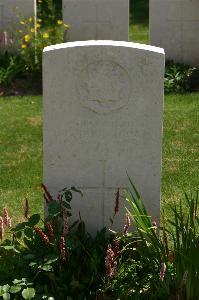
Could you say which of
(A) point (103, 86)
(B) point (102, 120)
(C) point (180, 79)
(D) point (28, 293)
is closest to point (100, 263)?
(D) point (28, 293)

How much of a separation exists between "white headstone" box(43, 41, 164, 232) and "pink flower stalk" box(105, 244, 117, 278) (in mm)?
673

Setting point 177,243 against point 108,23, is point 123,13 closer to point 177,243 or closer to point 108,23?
point 108,23

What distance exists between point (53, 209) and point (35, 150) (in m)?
2.96

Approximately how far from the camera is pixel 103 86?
427 centimetres

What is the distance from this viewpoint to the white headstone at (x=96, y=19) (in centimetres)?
968

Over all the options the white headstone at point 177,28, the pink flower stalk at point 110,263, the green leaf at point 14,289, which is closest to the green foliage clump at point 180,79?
the white headstone at point 177,28

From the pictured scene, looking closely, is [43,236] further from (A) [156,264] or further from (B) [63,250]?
(A) [156,264]

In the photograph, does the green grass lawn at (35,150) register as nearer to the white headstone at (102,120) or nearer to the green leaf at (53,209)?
the white headstone at (102,120)

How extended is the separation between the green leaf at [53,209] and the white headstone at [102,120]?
11.1 inches

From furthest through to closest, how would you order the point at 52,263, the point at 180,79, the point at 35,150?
the point at 180,79, the point at 35,150, the point at 52,263

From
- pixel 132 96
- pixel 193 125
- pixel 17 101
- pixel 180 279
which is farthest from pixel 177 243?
pixel 17 101

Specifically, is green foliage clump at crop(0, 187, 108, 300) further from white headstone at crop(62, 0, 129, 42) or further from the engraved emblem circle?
white headstone at crop(62, 0, 129, 42)

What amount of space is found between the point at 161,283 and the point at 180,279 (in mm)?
99

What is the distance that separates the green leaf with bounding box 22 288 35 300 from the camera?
3.78m
